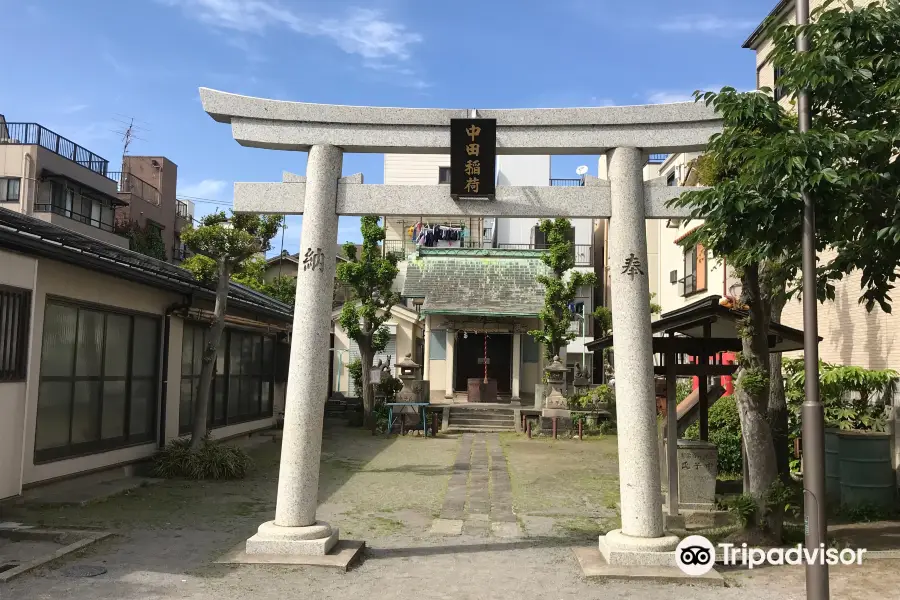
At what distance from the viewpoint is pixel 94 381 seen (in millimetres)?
12000

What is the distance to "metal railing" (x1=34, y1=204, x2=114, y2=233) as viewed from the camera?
26812mm

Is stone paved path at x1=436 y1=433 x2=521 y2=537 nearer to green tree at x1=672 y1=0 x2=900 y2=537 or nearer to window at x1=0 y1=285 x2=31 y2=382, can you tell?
green tree at x1=672 y1=0 x2=900 y2=537

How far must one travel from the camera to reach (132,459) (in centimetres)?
1307

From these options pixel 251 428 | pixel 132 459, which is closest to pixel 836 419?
pixel 132 459

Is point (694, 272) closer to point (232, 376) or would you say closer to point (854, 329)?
point (854, 329)

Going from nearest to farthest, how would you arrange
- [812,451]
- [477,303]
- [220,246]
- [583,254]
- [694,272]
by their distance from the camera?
[812,451] → [220,246] → [694,272] → [477,303] → [583,254]

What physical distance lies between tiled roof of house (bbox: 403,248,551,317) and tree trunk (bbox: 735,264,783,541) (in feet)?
57.8

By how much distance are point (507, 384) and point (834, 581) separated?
76.1 ft

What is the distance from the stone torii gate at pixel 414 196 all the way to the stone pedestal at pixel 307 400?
0.5 inches

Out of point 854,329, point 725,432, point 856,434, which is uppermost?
point 854,329

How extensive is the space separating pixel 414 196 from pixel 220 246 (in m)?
5.98

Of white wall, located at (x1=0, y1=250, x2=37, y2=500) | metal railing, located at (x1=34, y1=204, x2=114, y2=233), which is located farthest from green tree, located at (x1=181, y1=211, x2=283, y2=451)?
metal railing, located at (x1=34, y1=204, x2=114, y2=233)

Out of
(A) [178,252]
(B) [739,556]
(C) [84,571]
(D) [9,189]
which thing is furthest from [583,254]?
(C) [84,571]

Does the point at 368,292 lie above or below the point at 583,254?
below
